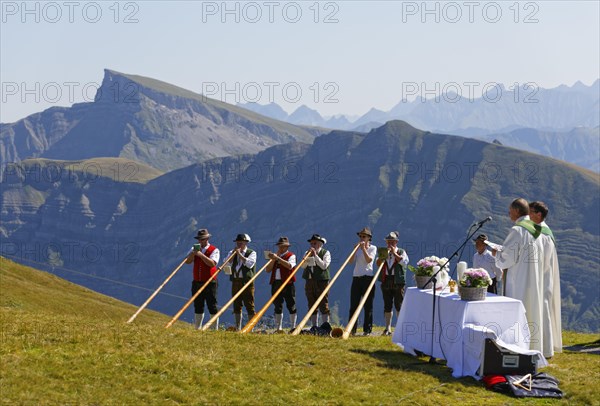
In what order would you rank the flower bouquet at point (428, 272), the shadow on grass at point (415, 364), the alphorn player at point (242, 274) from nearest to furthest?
1. the shadow on grass at point (415, 364)
2. the flower bouquet at point (428, 272)
3. the alphorn player at point (242, 274)

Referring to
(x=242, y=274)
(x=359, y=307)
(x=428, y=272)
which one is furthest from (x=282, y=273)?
(x=428, y=272)

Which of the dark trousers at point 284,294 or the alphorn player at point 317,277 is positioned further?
the dark trousers at point 284,294

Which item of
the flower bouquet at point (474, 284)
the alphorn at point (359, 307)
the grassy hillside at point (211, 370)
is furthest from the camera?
the alphorn at point (359, 307)

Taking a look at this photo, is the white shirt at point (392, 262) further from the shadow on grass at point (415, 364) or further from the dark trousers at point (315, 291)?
the shadow on grass at point (415, 364)

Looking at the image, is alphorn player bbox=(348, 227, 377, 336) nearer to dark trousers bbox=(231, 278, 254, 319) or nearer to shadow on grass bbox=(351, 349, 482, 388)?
dark trousers bbox=(231, 278, 254, 319)

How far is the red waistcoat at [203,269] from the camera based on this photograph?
2173 centimetres

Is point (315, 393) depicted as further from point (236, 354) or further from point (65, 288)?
point (65, 288)

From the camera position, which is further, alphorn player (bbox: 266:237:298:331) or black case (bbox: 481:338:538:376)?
alphorn player (bbox: 266:237:298:331)

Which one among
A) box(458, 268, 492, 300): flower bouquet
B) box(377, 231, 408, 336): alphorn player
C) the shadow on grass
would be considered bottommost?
the shadow on grass

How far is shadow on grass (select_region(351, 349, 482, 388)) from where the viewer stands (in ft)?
48.5

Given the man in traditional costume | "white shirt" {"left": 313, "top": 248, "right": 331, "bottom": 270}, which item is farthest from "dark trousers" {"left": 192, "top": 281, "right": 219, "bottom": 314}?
the man in traditional costume

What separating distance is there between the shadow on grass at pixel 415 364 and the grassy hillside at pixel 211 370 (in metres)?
0.03

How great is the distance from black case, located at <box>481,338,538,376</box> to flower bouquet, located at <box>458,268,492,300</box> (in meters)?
1.18

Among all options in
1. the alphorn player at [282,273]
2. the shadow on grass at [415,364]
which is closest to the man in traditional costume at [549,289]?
the shadow on grass at [415,364]
